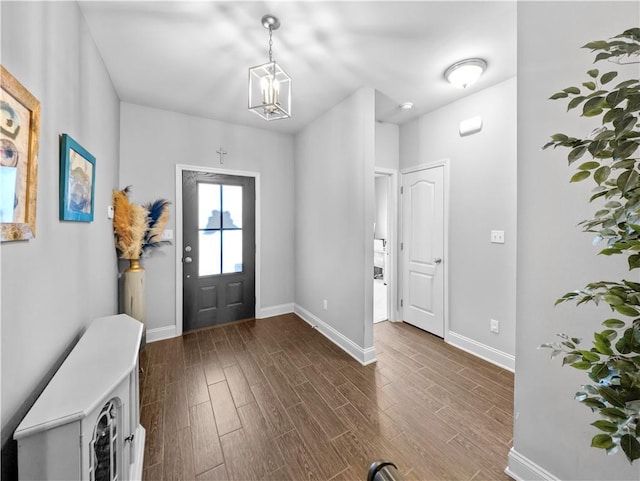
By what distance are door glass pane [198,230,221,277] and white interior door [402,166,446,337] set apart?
247 centimetres

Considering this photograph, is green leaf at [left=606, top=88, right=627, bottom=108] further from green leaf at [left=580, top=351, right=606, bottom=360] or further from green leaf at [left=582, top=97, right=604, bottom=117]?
green leaf at [left=580, top=351, right=606, bottom=360]

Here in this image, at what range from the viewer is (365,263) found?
2.65 m

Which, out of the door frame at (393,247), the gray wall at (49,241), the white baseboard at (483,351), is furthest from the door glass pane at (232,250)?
the white baseboard at (483,351)

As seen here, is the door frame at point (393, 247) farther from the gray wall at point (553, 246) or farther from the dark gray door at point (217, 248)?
the gray wall at point (553, 246)

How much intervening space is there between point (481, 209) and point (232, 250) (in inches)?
119

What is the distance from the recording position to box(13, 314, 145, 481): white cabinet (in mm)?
849

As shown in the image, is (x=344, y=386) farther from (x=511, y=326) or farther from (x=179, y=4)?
(x=179, y=4)

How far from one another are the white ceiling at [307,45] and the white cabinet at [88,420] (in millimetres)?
2061

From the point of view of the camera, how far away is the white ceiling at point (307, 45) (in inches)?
66.9

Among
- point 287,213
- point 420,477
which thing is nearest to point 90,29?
point 287,213

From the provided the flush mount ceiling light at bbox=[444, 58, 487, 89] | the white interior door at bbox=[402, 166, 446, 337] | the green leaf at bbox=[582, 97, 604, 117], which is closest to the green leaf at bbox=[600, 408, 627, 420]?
the green leaf at bbox=[582, 97, 604, 117]

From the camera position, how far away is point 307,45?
2023mm

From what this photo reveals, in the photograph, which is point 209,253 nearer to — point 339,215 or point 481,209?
point 339,215

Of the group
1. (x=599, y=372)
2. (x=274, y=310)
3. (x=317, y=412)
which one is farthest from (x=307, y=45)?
(x=274, y=310)
